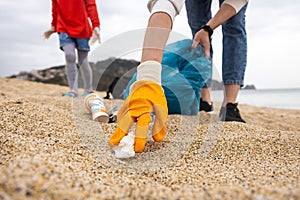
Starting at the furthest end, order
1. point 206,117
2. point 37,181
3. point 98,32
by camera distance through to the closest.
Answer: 1. point 98,32
2. point 206,117
3. point 37,181

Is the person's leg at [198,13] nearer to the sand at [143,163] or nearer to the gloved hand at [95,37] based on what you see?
the sand at [143,163]

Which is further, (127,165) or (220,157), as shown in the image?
(220,157)

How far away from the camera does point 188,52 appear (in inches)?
68.0

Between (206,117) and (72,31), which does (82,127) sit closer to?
(206,117)

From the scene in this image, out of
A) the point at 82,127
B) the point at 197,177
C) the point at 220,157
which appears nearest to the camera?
the point at 197,177

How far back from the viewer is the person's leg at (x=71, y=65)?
8.93 feet

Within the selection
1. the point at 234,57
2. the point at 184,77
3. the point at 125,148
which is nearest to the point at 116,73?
the point at 184,77

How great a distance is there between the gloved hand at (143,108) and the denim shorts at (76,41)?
1.94m

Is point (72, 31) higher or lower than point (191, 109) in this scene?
higher

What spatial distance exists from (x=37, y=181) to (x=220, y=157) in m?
A: 0.60

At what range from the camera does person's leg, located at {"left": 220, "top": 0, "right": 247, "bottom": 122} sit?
5.36 feet

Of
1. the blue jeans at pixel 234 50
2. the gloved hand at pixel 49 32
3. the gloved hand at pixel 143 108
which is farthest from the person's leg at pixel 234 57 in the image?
the gloved hand at pixel 49 32

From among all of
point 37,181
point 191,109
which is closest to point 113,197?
point 37,181

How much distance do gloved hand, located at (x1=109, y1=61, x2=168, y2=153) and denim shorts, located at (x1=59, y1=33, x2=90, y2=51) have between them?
1.94 m
